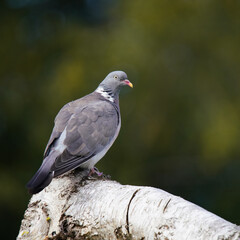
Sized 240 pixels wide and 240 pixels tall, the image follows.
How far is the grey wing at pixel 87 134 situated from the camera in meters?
4.77

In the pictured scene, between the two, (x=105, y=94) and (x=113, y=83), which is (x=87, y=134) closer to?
(x=105, y=94)

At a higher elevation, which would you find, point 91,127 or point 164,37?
point 164,37

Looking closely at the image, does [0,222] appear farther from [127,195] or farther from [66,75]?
[127,195]

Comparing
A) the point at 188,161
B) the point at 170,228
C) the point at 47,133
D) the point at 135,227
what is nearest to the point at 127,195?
the point at 135,227

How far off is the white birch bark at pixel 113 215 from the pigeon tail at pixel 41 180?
6.0 inches

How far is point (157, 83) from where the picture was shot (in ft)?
33.8

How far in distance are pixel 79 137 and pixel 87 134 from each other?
0.12 metres

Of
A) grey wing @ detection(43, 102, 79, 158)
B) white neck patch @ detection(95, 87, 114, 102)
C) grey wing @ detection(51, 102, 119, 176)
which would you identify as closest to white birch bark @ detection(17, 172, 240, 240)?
grey wing @ detection(51, 102, 119, 176)

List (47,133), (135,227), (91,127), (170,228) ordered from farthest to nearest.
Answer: (47,133), (91,127), (135,227), (170,228)

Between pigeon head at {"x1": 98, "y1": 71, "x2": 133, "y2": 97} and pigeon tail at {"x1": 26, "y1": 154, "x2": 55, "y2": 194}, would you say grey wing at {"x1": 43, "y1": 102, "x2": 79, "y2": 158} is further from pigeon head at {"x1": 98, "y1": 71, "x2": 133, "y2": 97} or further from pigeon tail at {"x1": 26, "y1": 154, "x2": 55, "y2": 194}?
pigeon head at {"x1": 98, "y1": 71, "x2": 133, "y2": 97}

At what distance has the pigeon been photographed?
A: 15.0 feet

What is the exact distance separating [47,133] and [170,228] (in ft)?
21.1

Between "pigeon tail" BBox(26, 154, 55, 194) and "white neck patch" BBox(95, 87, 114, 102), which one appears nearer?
"pigeon tail" BBox(26, 154, 55, 194)

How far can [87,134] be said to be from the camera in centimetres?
522
